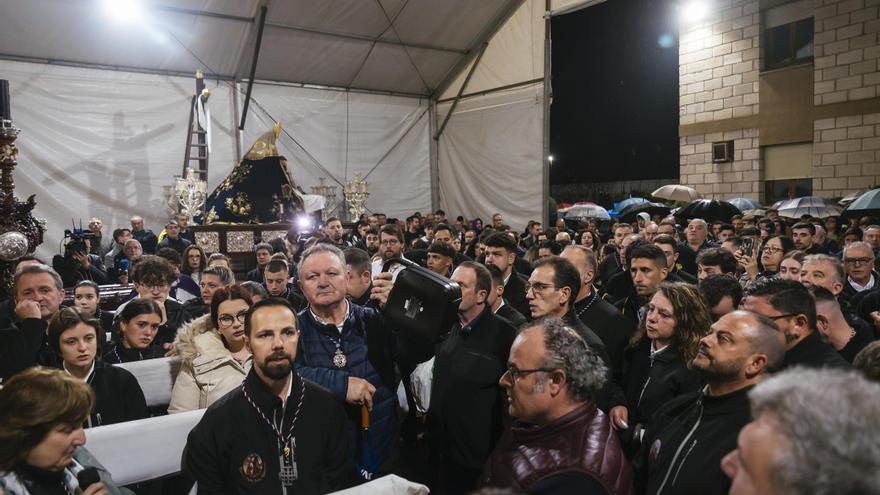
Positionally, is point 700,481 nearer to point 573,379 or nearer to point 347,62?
point 573,379

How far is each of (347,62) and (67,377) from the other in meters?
13.7

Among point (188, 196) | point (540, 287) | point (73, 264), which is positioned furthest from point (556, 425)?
point (188, 196)

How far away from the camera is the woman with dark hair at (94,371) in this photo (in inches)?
119

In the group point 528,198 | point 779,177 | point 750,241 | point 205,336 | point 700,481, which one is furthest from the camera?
point 779,177

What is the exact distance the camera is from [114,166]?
41.8 feet

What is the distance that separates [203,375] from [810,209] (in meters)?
11.0

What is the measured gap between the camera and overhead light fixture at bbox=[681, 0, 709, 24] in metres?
16.2

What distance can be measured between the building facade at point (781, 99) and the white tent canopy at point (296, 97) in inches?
224

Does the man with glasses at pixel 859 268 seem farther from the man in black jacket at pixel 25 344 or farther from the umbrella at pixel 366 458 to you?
the man in black jacket at pixel 25 344

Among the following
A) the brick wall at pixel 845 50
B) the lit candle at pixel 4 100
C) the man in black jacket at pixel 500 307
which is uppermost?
the brick wall at pixel 845 50

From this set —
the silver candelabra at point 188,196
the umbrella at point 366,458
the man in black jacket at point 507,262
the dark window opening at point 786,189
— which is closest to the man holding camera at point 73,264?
the silver candelabra at point 188,196

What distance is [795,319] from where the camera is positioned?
2.87 meters

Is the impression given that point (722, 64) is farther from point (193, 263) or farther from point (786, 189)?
point (193, 263)

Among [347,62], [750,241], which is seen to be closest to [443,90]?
[347,62]
